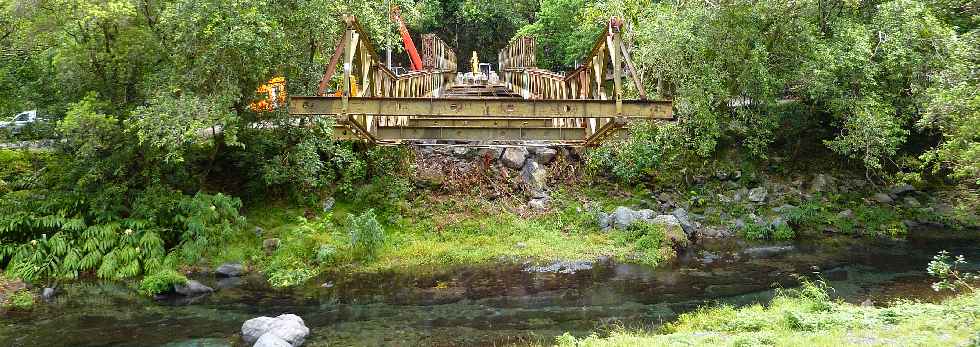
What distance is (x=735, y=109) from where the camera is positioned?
67.3ft

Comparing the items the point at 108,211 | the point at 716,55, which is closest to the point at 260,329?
the point at 108,211

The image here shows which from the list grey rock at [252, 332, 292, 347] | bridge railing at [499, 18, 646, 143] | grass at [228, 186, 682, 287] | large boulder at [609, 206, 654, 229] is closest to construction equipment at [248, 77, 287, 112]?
grass at [228, 186, 682, 287]

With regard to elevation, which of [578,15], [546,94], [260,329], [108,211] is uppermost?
[578,15]

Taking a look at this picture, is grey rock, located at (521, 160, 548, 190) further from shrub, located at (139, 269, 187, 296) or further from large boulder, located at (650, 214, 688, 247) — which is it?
shrub, located at (139, 269, 187, 296)

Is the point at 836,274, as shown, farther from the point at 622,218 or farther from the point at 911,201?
the point at 911,201

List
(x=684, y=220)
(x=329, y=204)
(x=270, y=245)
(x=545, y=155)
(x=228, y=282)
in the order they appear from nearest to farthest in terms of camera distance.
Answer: (x=228, y=282)
(x=270, y=245)
(x=329, y=204)
(x=684, y=220)
(x=545, y=155)

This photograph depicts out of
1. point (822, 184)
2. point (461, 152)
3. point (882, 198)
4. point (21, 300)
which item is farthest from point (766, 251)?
point (21, 300)

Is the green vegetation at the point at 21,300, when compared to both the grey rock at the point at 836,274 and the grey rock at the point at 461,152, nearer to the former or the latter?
the grey rock at the point at 461,152

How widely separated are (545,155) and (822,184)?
921 cm

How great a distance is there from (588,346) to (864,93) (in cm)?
1328

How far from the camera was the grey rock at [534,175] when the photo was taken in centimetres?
2103

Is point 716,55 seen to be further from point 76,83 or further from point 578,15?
point 76,83

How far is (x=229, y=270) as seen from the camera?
50.1 ft

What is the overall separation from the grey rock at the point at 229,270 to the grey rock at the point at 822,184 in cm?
1769
